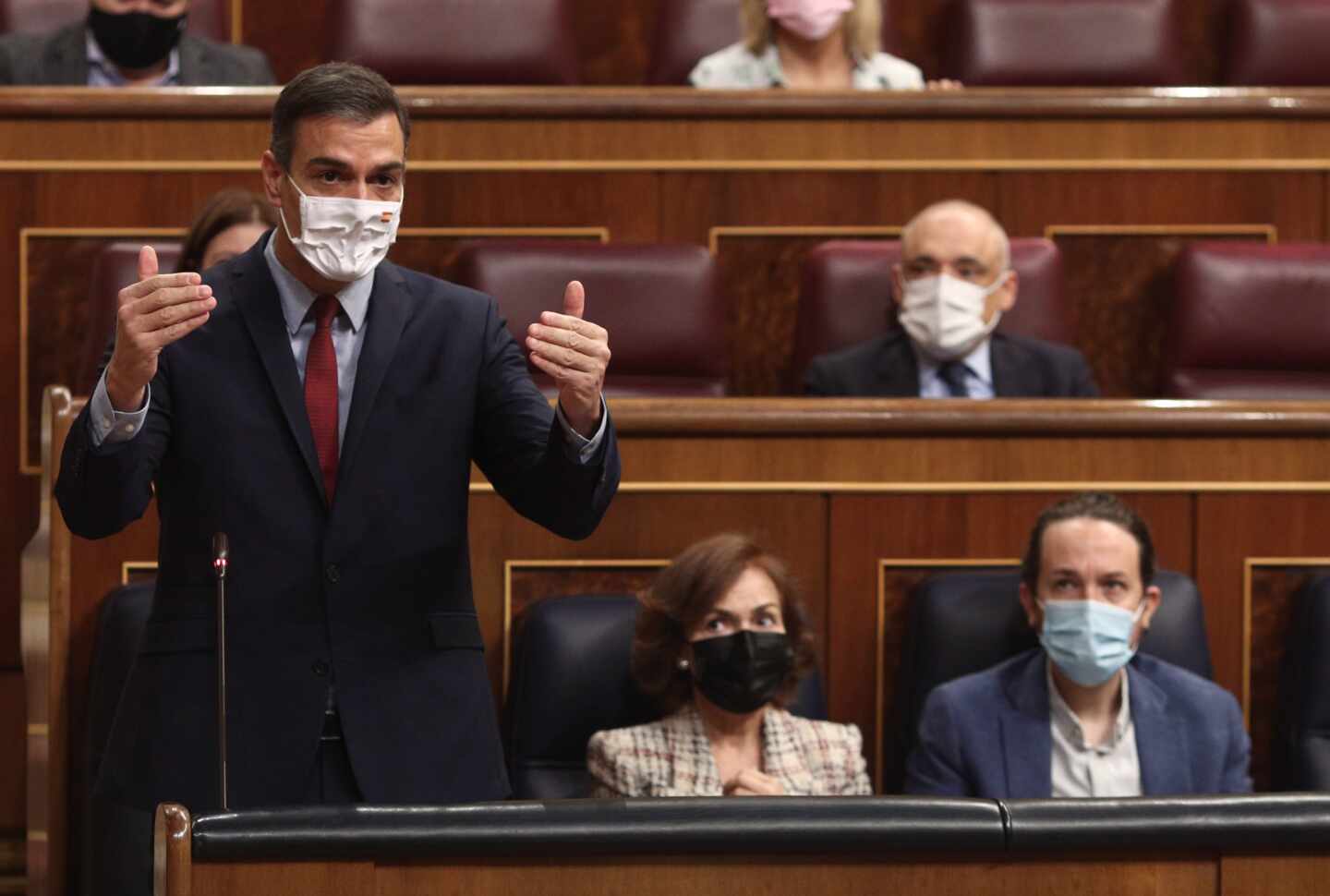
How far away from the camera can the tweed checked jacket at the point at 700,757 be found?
897 millimetres

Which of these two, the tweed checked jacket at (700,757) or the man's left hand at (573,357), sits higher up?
the man's left hand at (573,357)


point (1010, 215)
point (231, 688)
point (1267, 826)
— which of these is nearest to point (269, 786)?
point (231, 688)

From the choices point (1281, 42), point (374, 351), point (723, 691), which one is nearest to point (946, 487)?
point (723, 691)

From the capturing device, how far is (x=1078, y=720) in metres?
0.94

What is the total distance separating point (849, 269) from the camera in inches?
49.5

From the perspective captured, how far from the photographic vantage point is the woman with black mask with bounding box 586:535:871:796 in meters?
0.90

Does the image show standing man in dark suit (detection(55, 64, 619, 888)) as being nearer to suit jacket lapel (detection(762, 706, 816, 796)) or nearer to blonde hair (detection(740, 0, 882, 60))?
suit jacket lapel (detection(762, 706, 816, 796))

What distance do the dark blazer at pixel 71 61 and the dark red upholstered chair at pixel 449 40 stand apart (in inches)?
6.0

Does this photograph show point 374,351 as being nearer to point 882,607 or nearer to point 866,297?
point 882,607

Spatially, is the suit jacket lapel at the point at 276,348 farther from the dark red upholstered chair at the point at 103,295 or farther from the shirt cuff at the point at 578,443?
the dark red upholstered chair at the point at 103,295

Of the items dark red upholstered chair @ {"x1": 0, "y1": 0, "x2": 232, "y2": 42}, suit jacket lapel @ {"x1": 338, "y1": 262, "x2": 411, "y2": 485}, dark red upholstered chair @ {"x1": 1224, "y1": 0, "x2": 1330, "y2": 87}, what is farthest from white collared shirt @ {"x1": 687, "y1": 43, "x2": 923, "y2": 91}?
suit jacket lapel @ {"x1": 338, "y1": 262, "x2": 411, "y2": 485}

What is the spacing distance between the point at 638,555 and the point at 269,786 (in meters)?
0.34

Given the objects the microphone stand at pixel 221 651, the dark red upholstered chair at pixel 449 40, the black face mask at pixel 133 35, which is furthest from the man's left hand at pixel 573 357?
the dark red upholstered chair at pixel 449 40

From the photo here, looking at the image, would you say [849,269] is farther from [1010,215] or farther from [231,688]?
[231,688]
